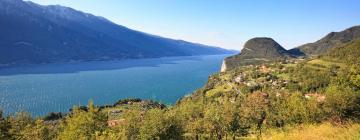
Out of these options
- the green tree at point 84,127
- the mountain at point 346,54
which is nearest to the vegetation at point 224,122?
the green tree at point 84,127

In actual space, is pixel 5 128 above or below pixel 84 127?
above

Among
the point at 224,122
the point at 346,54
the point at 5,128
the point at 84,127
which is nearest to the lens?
the point at 5,128

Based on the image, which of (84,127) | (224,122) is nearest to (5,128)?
(84,127)

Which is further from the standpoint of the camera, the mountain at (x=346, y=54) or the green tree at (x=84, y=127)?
the mountain at (x=346, y=54)

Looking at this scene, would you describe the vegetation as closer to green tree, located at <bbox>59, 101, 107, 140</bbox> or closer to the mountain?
green tree, located at <bbox>59, 101, 107, 140</bbox>

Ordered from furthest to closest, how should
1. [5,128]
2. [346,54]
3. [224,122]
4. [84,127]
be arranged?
1. [346,54]
2. [224,122]
3. [84,127]
4. [5,128]

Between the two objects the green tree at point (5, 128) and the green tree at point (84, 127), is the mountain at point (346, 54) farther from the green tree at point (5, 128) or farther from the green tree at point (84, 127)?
the green tree at point (5, 128)

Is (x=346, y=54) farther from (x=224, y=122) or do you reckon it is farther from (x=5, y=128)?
(x=5, y=128)

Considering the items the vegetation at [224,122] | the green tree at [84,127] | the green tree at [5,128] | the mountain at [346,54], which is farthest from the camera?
the mountain at [346,54]

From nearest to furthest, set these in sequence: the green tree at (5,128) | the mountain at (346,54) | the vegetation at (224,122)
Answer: the vegetation at (224,122) < the green tree at (5,128) < the mountain at (346,54)

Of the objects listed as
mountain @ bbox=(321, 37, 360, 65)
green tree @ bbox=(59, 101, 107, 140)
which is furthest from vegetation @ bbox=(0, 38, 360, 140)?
mountain @ bbox=(321, 37, 360, 65)

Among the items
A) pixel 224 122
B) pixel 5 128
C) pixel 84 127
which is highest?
pixel 5 128

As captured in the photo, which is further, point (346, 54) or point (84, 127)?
point (346, 54)

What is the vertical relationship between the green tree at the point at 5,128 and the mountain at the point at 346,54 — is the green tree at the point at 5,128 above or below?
below
